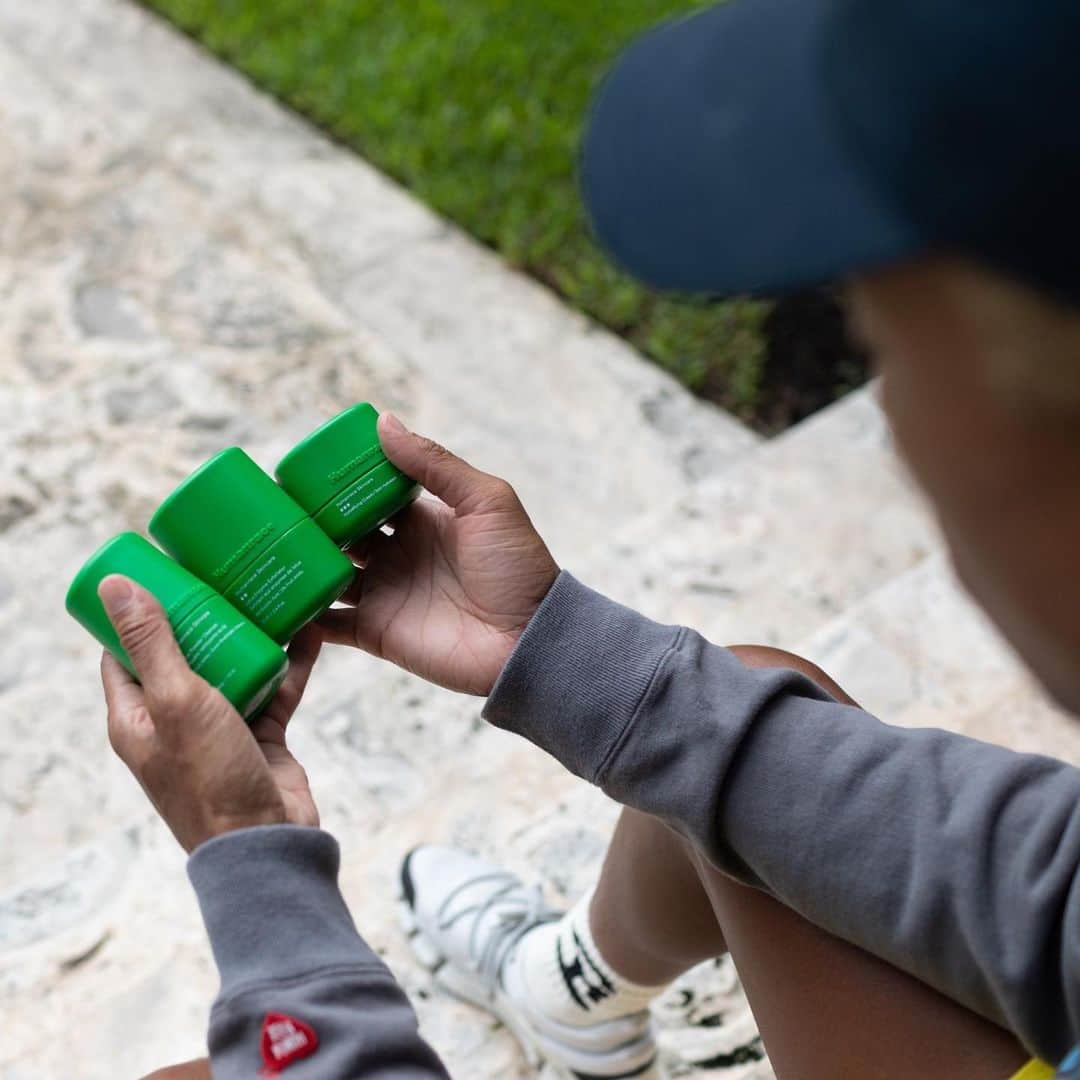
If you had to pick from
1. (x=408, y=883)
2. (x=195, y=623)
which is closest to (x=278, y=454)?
(x=408, y=883)

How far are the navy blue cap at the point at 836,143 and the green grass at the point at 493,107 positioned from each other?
213cm

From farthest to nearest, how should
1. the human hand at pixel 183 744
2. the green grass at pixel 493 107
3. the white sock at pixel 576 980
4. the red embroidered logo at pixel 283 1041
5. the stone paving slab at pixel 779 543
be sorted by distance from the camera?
the green grass at pixel 493 107 → the stone paving slab at pixel 779 543 → the white sock at pixel 576 980 → the human hand at pixel 183 744 → the red embroidered logo at pixel 283 1041

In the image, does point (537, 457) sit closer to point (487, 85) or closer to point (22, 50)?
point (487, 85)

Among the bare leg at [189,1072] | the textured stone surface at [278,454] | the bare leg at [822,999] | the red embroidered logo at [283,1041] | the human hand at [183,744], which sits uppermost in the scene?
the human hand at [183,744]

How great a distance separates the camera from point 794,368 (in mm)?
3012

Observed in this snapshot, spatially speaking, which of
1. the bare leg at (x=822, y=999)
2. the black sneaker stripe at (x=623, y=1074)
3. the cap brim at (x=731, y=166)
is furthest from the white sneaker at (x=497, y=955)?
the cap brim at (x=731, y=166)

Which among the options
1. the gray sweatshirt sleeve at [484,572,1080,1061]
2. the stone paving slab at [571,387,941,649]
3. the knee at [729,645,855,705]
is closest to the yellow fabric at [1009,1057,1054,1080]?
the gray sweatshirt sleeve at [484,572,1080,1061]

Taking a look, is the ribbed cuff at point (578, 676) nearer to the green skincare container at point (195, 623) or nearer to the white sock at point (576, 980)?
the green skincare container at point (195, 623)

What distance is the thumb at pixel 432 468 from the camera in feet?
4.53

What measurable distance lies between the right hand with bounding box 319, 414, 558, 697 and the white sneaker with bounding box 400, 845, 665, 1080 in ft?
1.42

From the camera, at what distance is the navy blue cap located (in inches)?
25.3

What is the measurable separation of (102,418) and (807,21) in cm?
220

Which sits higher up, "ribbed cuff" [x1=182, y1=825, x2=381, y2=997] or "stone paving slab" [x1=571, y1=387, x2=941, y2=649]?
"ribbed cuff" [x1=182, y1=825, x2=381, y2=997]

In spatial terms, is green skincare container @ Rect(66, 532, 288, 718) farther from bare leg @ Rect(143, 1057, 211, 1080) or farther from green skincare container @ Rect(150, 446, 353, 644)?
bare leg @ Rect(143, 1057, 211, 1080)
